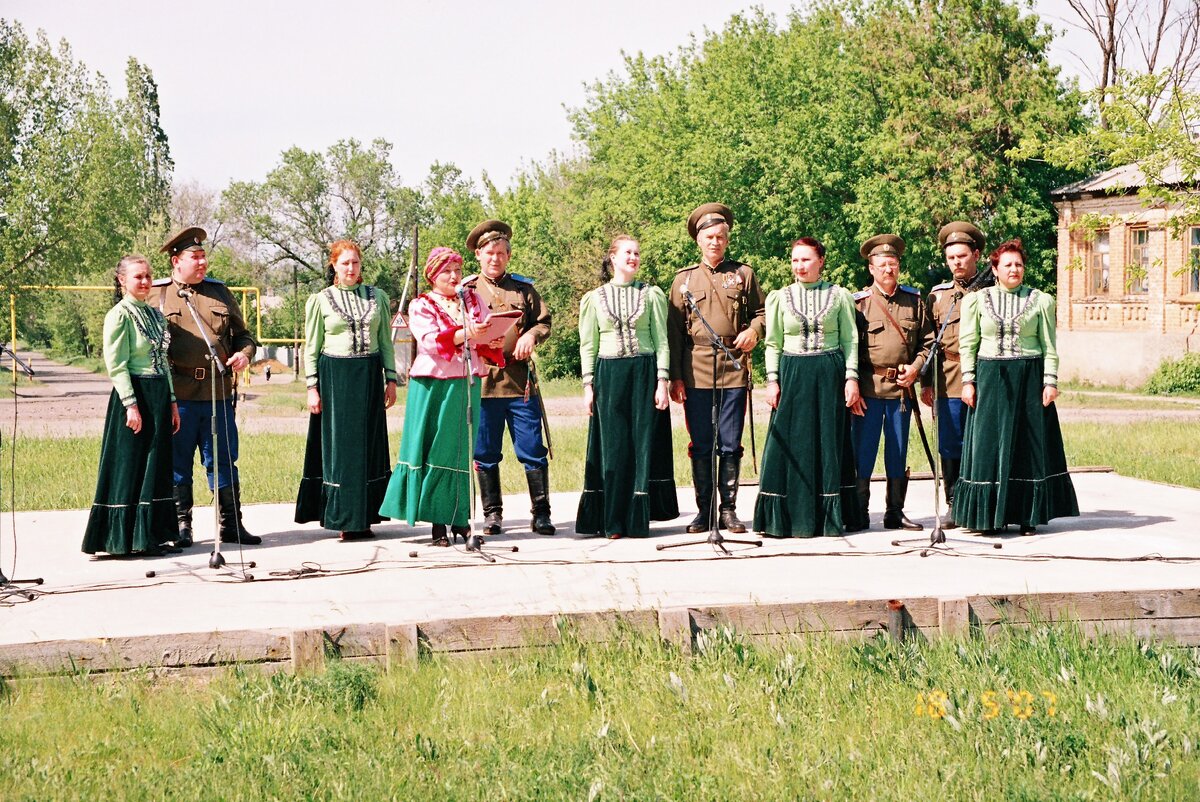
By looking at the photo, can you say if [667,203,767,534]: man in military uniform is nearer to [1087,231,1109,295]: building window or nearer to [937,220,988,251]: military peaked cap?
[937,220,988,251]: military peaked cap

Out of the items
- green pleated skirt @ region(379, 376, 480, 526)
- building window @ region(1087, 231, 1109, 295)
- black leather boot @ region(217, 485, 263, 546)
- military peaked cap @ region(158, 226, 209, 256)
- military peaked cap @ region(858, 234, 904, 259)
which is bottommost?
black leather boot @ region(217, 485, 263, 546)

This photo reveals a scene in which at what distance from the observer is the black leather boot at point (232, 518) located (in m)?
9.12

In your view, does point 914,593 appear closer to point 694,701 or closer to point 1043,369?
point 694,701

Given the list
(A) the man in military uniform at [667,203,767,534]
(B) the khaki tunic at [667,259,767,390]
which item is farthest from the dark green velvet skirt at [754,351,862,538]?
(B) the khaki tunic at [667,259,767,390]

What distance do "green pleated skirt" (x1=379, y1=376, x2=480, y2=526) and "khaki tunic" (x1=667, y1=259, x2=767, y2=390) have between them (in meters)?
1.56

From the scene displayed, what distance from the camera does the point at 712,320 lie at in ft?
30.6

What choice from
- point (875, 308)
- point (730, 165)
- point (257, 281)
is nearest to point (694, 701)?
point (875, 308)

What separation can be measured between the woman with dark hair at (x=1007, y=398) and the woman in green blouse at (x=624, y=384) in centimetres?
206

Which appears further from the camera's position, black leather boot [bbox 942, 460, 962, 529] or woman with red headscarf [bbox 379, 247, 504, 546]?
black leather boot [bbox 942, 460, 962, 529]

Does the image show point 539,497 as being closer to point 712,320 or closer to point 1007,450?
point 712,320

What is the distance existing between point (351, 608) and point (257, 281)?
230ft

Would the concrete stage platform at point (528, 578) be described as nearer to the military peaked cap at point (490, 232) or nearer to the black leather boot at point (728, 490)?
the black leather boot at point (728, 490)

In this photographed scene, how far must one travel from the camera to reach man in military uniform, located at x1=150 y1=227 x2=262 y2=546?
9.07 m

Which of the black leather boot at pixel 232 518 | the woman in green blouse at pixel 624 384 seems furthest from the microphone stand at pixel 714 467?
the black leather boot at pixel 232 518
